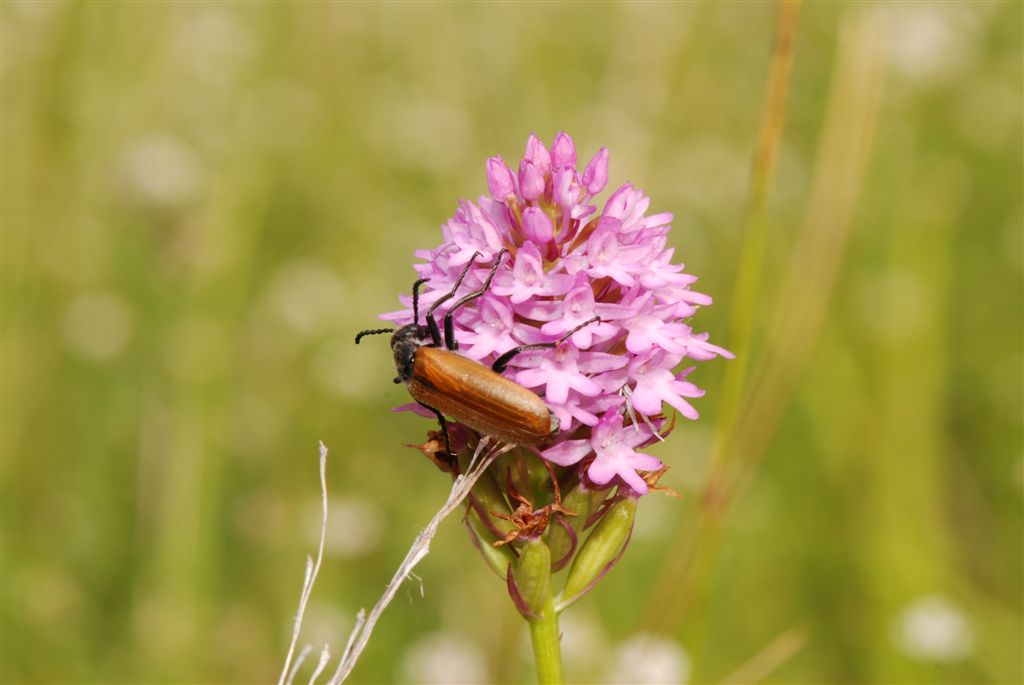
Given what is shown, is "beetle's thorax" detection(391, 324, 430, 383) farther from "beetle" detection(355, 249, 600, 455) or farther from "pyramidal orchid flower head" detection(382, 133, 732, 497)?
"pyramidal orchid flower head" detection(382, 133, 732, 497)

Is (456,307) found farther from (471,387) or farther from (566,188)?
(566,188)

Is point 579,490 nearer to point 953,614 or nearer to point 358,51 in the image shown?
point 953,614

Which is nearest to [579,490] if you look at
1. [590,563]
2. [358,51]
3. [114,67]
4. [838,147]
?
[590,563]

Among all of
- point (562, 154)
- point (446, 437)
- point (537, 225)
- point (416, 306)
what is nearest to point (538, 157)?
point (562, 154)

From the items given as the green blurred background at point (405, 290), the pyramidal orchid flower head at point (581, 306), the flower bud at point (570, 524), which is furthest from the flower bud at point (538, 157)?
the green blurred background at point (405, 290)

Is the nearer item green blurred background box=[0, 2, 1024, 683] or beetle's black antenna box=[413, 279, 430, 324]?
beetle's black antenna box=[413, 279, 430, 324]

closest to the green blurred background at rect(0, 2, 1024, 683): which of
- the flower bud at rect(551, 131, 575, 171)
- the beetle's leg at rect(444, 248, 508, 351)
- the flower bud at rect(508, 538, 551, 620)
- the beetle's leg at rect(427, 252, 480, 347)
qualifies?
the beetle's leg at rect(427, 252, 480, 347)

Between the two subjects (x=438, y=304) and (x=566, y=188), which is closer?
(x=566, y=188)
